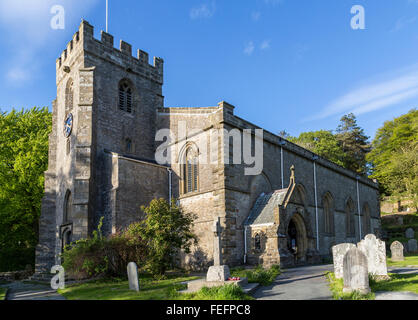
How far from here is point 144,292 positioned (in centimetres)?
1264

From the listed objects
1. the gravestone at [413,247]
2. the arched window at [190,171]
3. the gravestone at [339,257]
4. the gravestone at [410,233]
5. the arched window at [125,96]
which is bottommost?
the gravestone at [413,247]

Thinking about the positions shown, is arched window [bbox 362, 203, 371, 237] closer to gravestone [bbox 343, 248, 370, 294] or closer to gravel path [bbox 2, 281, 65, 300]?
gravestone [bbox 343, 248, 370, 294]

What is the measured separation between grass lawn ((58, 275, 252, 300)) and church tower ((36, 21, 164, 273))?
19.7 ft

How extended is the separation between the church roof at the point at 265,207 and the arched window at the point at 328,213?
10.6 meters

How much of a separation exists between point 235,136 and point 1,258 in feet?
71.0

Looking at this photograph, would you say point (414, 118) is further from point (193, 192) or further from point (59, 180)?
point (59, 180)

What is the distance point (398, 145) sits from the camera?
51938mm

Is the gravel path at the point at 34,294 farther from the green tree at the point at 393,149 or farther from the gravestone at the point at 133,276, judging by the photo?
the green tree at the point at 393,149

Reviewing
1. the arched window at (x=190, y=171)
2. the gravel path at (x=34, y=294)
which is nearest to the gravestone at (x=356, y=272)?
the gravel path at (x=34, y=294)

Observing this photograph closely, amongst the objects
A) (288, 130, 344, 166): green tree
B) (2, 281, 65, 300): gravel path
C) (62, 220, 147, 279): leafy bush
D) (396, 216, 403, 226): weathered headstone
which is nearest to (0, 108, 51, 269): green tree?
(2, 281, 65, 300): gravel path

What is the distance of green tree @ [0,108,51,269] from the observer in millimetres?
28250

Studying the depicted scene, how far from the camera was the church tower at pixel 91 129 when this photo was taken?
22.3 metres

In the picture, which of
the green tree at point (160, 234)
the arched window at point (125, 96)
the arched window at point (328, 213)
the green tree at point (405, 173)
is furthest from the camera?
the green tree at point (405, 173)

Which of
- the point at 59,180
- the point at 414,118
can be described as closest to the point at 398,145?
the point at 414,118
